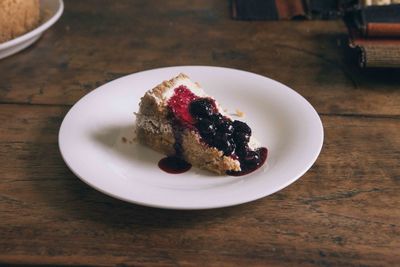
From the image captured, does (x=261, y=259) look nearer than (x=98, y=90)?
Yes

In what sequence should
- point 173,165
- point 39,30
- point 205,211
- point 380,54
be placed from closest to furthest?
point 205,211
point 173,165
point 380,54
point 39,30

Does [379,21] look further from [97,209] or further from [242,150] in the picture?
[97,209]

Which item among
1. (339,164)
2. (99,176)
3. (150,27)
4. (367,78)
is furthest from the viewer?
(150,27)

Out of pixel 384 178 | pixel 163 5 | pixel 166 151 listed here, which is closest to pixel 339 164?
pixel 384 178

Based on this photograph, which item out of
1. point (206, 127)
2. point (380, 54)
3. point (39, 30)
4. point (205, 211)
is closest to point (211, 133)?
point (206, 127)

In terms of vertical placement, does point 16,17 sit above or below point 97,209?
above

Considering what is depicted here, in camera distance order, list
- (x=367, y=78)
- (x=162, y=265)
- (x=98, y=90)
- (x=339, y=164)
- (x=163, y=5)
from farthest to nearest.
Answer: (x=163, y=5), (x=367, y=78), (x=98, y=90), (x=339, y=164), (x=162, y=265)

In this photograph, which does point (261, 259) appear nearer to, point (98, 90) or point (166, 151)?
point (166, 151)

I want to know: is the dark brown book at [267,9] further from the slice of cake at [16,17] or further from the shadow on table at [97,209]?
the shadow on table at [97,209]
